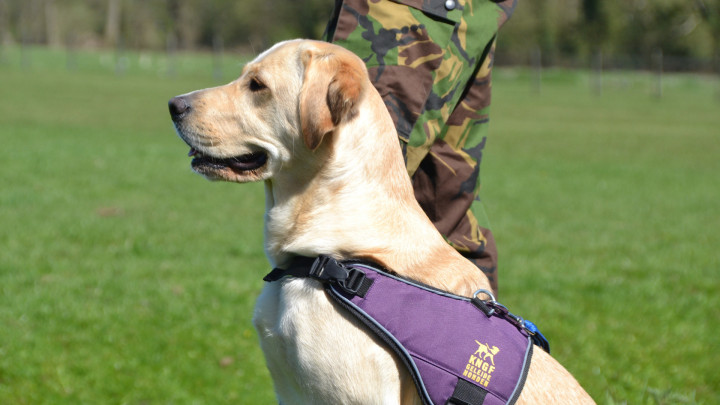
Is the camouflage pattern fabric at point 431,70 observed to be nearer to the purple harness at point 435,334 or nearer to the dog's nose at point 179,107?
the dog's nose at point 179,107

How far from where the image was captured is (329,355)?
2.78 meters

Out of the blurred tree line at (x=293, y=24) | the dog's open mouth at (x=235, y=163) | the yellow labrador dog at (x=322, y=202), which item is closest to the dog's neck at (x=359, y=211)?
the yellow labrador dog at (x=322, y=202)

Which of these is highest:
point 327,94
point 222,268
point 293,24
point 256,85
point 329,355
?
point 327,94

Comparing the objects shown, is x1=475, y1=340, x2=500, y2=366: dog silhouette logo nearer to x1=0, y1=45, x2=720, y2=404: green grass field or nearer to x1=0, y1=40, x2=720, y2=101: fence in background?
x1=0, y1=45, x2=720, y2=404: green grass field

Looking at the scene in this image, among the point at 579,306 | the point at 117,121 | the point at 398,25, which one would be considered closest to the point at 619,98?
the point at 117,121

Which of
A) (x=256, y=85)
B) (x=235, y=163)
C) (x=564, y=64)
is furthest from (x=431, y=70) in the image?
(x=564, y=64)

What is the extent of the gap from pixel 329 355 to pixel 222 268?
212 inches

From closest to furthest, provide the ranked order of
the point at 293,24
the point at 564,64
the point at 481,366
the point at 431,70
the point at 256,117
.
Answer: the point at 481,366 → the point at 256,117 → the point at 431,70 → the point at 564,64 → the point at 293,24

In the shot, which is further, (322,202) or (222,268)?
(222,268)

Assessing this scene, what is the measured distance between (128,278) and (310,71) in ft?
16.3

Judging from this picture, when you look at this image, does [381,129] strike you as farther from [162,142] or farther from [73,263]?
[162,142]

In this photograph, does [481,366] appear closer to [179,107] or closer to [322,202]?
[322,202]

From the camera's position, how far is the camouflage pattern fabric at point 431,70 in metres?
3.46

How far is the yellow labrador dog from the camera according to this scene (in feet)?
9.22
